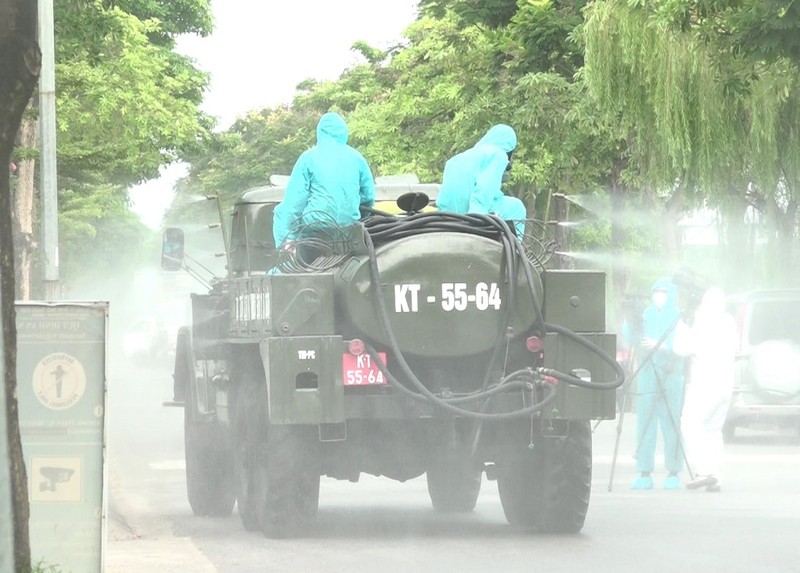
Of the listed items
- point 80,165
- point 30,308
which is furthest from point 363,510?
point 80,165

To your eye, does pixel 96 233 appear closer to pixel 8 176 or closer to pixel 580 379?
pixel 580 379

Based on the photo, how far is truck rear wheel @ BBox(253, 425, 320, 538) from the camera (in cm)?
1153

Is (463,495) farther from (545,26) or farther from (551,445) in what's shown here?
(545,26)

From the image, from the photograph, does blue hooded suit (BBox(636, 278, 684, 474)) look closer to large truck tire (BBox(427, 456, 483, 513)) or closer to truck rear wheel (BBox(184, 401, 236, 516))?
large truck tire (BBox(427, 456, 483, 513))

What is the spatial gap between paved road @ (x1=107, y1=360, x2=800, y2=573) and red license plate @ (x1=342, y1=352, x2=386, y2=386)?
1.01m

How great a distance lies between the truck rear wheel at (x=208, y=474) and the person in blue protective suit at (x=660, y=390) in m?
4.11

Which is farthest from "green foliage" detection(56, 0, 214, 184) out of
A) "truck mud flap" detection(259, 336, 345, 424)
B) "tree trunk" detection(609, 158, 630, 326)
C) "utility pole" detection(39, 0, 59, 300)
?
"truck mud flap" detection(259, 336, 345, 424)

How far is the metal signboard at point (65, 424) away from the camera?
8773mm

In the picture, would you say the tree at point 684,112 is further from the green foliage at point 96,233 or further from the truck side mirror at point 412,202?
the truck side mirror at point 412,202

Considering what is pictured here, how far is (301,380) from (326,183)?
6.01ft

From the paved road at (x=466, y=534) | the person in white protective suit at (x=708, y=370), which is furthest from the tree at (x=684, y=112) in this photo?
the person in white protective suit at (x=708, y=370)

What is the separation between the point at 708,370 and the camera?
55.3 ft

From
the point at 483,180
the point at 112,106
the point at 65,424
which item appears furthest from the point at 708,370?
the point at 112,106

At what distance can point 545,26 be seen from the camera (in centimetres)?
3312
